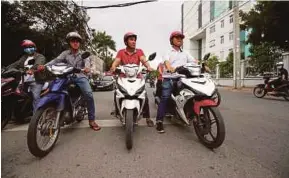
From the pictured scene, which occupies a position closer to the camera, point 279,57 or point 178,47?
point 178,47

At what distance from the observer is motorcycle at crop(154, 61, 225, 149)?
2935 mm

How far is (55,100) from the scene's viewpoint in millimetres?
3059

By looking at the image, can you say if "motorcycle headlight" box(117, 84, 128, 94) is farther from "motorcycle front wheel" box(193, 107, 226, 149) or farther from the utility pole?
the utility pole

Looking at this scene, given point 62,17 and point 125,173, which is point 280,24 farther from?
point 62,17

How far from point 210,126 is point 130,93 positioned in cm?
110

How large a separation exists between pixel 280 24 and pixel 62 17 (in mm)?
11225

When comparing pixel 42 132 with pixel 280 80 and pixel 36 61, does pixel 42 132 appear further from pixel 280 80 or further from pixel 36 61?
pixel 280 80

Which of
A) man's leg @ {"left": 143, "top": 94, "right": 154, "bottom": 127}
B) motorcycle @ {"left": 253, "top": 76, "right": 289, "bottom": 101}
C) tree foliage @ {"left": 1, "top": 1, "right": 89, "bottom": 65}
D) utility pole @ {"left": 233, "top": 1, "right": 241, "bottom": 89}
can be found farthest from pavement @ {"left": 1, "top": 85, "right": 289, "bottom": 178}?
utility pole @ {"left": 233, "top": 1, "right": 241, "bottom": 89}

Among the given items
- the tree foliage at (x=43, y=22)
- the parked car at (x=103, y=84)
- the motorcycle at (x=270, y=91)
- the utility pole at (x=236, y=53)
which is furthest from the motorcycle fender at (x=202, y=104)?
the parked car at (x=103, y=84)

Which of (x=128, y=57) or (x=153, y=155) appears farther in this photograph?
(x=128, y=57)

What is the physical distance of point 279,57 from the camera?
49.9 feet

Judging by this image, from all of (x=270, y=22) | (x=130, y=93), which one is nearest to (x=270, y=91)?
(x=270, y=22)

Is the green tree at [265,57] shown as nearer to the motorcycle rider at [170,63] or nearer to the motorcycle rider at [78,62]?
the motorcycle rider at [170,63]

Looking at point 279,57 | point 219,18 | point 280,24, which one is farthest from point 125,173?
point 219,18
